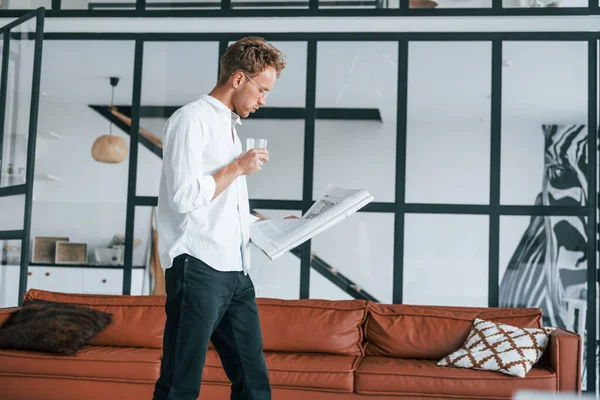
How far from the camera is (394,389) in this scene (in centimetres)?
331

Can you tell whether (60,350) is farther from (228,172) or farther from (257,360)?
(228,172)

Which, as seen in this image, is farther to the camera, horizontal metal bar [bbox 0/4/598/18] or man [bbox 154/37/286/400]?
horizontal metal bar [bbox 0/4/598/18]

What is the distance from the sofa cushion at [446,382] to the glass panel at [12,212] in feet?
7.40

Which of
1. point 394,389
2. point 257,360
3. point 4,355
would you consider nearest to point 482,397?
point 394,389

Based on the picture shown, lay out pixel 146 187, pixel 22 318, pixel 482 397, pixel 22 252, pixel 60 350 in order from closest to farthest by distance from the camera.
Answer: pixel 482 397, pixel 60 350, pixel 22 318, pixel 22 252, pixel 146 187

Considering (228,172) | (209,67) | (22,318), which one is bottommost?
(22,318)

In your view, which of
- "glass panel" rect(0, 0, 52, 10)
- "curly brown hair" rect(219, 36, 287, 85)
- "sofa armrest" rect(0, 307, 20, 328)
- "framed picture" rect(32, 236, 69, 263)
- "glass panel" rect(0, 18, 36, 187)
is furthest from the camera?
"glass panel" rect(0, 0, 52, 10)

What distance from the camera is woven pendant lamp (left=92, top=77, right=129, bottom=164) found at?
14.9ft

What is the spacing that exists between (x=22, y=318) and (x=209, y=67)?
6.30ft

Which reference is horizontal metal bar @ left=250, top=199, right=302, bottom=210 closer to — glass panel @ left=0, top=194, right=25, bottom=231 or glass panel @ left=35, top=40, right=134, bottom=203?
glass panel @ left=35, top=40, right=134, bottom=203

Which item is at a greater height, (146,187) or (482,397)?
(146,187)

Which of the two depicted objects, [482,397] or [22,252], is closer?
[482,397]

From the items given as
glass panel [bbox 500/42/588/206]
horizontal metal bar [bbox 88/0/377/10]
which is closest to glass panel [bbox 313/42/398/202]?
horizontal metal bar [bbox 88/0/377/10]

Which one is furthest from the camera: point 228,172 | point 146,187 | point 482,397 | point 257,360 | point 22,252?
point 146,187
